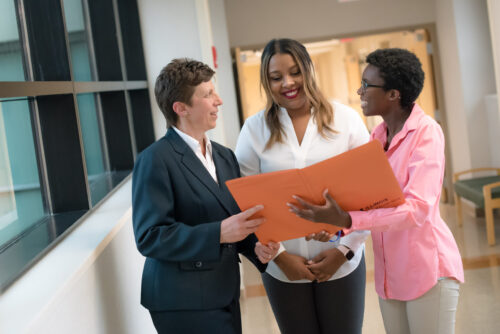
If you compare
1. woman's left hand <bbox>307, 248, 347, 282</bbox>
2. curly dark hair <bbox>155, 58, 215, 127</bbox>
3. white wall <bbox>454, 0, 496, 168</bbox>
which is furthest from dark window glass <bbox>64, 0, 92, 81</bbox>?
white wall <bbox>454, 0, 496, 168</bbox>

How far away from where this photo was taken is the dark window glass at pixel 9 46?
2.32 m

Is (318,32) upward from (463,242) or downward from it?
upward

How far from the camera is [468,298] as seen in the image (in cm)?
439

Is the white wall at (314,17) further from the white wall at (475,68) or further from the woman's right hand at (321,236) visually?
the woman's right hand at (321,236)

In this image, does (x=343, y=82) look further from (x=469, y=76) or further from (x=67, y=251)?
(x=67, y=251)

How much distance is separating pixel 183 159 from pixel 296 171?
39 centimetres

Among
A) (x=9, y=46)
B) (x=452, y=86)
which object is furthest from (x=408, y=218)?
(x=452, y=86)

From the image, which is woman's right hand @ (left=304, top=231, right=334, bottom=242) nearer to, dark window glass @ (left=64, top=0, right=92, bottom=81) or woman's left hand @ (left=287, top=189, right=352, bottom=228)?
woman's left hand @ (left=287, top=189, right=352, bottom=228)

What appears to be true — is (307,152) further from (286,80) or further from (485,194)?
(485,194)

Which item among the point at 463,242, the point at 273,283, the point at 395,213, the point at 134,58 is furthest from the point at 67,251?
the point at 463,242

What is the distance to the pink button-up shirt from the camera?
1812 mm

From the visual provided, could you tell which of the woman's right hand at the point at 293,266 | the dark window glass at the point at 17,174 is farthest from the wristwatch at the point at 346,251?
the dark window glass at the point at 17,174

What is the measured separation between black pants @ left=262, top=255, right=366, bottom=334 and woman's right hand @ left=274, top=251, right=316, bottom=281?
0.05 meters

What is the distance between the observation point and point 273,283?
2.30 m
